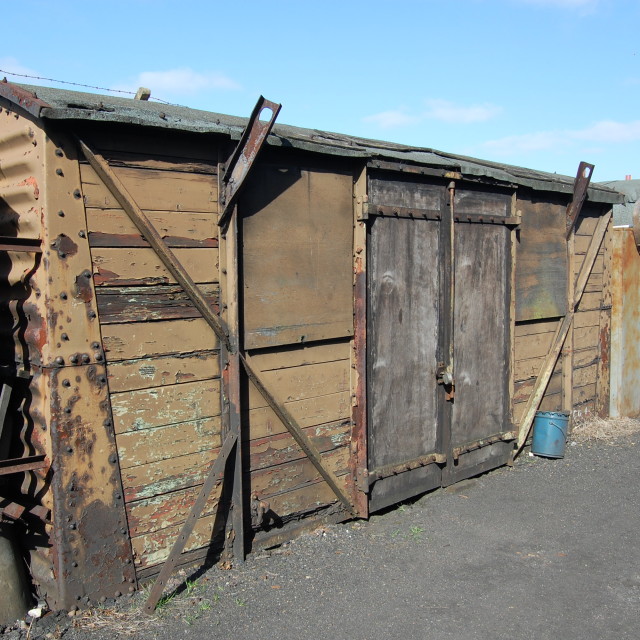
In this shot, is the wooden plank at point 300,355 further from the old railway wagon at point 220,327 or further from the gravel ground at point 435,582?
the gravel ground at point 435,582

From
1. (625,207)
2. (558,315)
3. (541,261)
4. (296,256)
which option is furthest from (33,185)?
(625,207)

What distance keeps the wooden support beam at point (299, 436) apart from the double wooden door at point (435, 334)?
1.10ft

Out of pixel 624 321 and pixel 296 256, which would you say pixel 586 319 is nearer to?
pixel 624 321

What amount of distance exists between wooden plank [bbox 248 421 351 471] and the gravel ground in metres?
0.66

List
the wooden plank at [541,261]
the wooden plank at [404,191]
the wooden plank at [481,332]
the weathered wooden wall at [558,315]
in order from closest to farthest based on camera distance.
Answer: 1. the wooden plank at [404,191]
2. the wooden plank at [481,332]
3. the wooden plank at [541,261]
4. the weathered wooden wall at [558,315]

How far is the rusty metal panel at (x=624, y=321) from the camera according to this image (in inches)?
348

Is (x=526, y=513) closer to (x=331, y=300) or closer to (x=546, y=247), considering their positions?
(x=331, y=300)

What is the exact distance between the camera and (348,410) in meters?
5.37

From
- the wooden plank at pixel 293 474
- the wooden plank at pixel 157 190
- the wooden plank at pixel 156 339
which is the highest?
the wooden plank at pixel 157 190

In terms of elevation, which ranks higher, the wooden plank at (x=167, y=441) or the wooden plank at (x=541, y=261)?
the wooden plank at (x=541, y=261)

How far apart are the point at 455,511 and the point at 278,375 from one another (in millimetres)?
2228

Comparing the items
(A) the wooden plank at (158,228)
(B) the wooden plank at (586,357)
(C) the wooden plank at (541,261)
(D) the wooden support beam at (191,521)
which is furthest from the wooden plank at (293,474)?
(B) the wooden plank at (586,357)

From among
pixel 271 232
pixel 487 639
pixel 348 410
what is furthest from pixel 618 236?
pixel 487 639

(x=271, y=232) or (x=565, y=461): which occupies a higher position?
(x=271, y=232)
